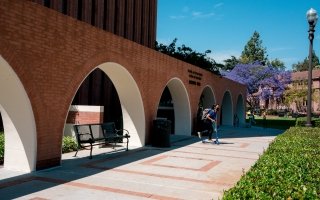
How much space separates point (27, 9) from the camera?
758cm

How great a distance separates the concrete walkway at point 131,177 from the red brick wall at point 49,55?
1016mm

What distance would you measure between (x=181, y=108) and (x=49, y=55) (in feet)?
36.0

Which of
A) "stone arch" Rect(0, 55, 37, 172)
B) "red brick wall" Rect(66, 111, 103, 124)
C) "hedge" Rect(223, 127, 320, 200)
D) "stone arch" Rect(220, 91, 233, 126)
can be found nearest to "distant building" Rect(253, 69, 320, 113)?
"stone arch" Rect(220, 91, 233, 126)

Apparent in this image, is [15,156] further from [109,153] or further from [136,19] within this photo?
[136,19]

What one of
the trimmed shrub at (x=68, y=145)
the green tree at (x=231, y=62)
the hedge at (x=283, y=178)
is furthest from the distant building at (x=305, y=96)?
the hedge at (x=283, y=178)

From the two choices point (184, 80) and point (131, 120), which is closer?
point (131, 120)

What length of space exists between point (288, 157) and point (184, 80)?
12.1 meters

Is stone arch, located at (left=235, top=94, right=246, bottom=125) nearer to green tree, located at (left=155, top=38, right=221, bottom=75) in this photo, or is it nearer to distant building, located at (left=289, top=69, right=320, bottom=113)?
green tree, located at (left=155, top=38, right=221, bottom=75)

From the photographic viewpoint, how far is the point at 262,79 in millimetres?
58250

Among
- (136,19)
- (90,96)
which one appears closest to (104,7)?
(136,19)

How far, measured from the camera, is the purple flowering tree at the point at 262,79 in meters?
58.0

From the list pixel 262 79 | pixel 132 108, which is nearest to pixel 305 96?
pixel 262 79

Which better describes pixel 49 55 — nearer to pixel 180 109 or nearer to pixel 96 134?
pixel 96 134

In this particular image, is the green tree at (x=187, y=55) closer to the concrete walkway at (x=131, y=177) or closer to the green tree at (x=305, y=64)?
the concrete walkway at (x=131, y=177)
